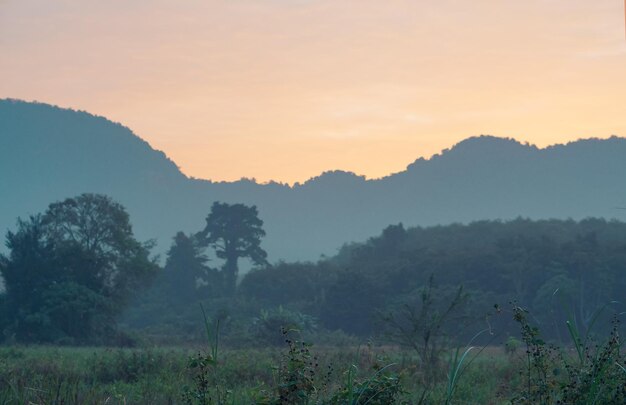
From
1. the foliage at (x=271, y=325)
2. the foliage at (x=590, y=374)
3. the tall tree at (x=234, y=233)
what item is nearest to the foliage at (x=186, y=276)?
the tall tree at (x=234, y=233)

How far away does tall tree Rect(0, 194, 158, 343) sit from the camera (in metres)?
37.7

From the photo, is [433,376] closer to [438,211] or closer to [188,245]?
[188,245]

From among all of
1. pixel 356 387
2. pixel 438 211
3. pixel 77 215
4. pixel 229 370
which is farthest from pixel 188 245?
pixel 438 211

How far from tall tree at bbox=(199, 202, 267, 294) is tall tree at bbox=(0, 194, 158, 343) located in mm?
19055

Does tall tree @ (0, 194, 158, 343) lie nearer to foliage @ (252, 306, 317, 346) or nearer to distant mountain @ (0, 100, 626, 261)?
foliage @ (252, 306, 317, 346)

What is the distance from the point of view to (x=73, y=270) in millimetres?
40625

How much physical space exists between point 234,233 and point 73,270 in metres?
23.0

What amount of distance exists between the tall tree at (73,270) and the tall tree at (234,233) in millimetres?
19055

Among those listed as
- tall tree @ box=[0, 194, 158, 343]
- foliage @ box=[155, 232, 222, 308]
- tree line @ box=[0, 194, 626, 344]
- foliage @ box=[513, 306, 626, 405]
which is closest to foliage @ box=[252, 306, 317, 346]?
tree line @ box=[0, 194, 626, 344]

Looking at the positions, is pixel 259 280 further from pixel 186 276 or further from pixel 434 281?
pixel 434 281

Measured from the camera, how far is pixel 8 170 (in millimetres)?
197625

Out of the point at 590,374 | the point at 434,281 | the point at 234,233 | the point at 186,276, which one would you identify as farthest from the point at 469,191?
the point at 590,374

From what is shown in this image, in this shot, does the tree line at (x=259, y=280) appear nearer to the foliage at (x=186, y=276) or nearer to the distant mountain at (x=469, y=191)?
the foliage at (x=186, y=276)

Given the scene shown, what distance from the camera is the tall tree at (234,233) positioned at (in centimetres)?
6244
